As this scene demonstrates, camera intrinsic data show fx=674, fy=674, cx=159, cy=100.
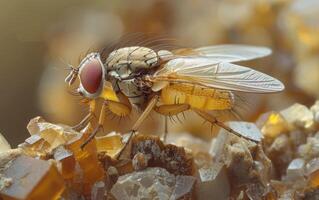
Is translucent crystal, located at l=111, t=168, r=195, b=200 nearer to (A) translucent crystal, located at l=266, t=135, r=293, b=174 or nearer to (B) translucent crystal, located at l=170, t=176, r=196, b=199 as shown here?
(B) translucent crystal, located at l=170, t=176, r=196, b=199

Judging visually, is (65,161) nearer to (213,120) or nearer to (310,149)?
(213,120)

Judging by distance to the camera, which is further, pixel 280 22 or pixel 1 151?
pixel 280 22

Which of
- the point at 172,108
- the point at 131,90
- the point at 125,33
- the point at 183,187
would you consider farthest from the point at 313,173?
the point at 125,33

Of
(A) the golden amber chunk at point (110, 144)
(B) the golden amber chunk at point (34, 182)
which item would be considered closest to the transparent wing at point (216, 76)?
(A) the golden amber chunk at point (110, 144)

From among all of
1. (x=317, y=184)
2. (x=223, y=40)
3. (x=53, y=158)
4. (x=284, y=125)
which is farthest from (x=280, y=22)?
(x=53, y=158)

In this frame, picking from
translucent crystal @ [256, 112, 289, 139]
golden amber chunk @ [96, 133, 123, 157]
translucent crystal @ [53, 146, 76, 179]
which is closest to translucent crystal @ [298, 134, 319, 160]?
translucent crystal @ [256, 112, 289, 139]

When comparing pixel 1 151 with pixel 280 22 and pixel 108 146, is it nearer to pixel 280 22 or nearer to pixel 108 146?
pixel 108 146
